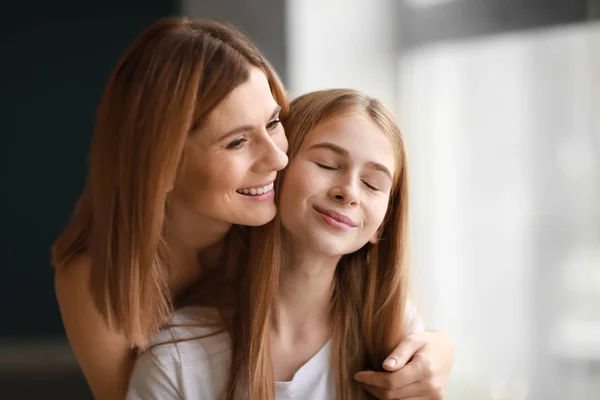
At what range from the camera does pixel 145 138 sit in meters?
0.97

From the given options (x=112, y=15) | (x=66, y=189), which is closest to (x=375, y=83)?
(x=112, y=15)

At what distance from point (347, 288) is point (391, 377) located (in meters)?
0.15

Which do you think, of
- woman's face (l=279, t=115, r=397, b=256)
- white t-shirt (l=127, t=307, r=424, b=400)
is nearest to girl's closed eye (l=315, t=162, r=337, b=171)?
woman's face (l=279, t=115, r=397, b=256)

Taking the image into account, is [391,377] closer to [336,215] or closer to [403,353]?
[403,353]

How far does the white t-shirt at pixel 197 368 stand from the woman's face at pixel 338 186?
187mm

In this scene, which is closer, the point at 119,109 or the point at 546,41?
the point at 119,109

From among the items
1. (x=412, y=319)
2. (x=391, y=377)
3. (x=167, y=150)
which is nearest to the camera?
(x=167, y=150)

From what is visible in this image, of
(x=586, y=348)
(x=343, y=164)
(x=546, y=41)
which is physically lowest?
(x=586, y=348)

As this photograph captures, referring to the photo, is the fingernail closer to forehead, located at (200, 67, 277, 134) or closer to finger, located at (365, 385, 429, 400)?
finger, located at (365, 385, 429, 400)

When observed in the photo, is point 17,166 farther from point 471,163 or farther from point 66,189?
point 471,163

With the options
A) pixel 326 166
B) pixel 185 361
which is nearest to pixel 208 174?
pixel 326 166

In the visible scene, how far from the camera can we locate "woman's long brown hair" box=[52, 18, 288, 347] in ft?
3.18

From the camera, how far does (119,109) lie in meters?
1.01

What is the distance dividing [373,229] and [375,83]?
955mm
